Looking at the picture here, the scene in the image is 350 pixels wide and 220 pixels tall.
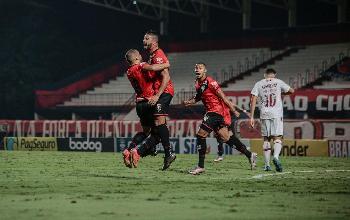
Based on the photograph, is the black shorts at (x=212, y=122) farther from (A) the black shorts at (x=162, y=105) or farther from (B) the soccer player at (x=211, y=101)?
(A) the black shorts at (x=162, y=105)

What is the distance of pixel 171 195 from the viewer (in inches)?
447

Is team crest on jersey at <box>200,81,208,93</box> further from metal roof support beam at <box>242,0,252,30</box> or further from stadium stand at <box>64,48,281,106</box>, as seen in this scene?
metal roof support beam at <box>242,0,252,30</box>

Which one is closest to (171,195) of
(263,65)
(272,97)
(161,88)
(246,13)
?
(161,88)

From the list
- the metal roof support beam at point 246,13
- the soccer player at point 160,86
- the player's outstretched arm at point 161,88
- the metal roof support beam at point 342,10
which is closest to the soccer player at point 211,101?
the soccer player at point 160,86

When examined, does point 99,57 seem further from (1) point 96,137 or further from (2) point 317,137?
(2) point 317,137

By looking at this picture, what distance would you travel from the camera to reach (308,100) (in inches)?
1401

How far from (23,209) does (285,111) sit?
1080 inches

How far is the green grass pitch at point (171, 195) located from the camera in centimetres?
927

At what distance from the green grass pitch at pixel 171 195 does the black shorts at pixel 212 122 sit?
104 cm

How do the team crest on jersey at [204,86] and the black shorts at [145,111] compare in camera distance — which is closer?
the black shorts at [145,111]

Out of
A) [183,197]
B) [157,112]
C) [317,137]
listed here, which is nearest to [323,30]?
[317,137]

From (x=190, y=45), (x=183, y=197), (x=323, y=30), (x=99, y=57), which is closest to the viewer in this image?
(x=183, y=197)

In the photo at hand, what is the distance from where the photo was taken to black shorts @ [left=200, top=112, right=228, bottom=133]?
16884mm

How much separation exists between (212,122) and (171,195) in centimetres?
604
